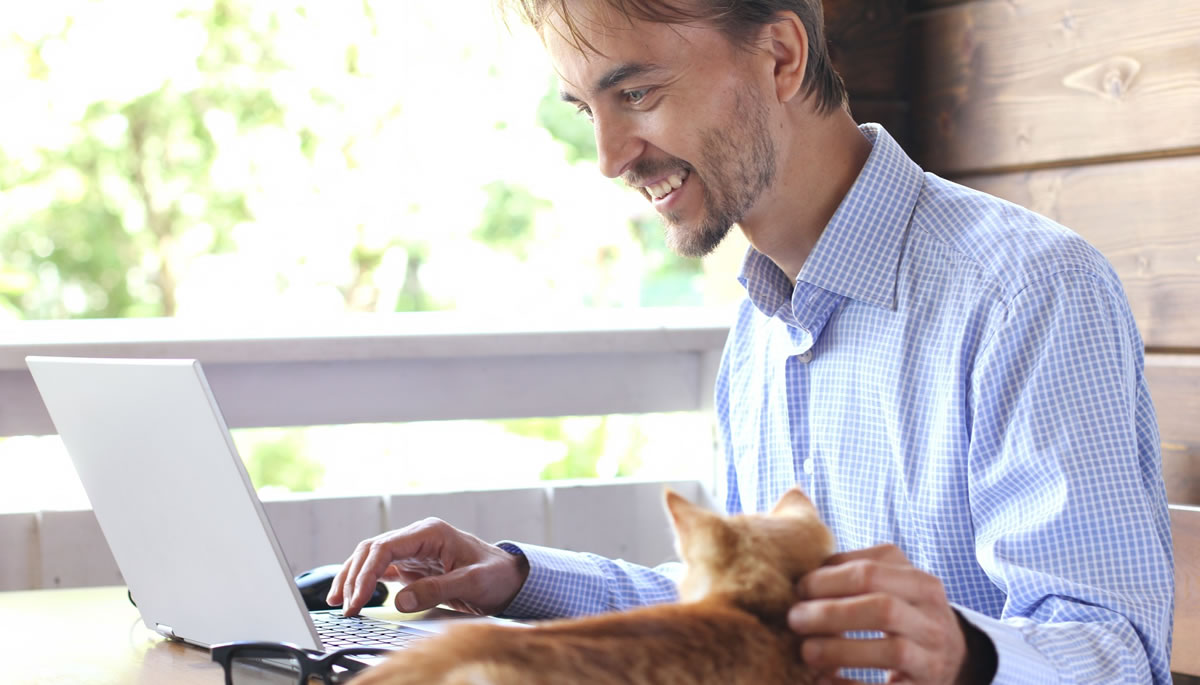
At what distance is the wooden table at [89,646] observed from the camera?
0.96m

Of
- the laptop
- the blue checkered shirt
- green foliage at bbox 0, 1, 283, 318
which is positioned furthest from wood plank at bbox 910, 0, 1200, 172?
green foliage at bbox 0, 1, 283, 318

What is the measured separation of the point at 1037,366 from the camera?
88cm

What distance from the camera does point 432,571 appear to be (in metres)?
1.13

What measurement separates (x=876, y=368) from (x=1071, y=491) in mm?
263

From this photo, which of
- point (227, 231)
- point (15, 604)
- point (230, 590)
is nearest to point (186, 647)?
point (230, 590)

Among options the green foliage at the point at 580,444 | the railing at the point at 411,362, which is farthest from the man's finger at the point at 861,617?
the green foliage at the point at 580,444

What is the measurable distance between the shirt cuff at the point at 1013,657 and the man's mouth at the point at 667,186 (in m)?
0.59

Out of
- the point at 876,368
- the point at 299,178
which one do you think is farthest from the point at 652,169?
Result: the point at 299,178

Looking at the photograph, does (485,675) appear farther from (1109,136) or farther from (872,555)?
(1109,136)

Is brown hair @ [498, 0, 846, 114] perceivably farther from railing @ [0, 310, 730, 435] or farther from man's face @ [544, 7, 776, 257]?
railing @ [0, 310, 730, 435]

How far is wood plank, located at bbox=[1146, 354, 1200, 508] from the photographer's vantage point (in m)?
1.34

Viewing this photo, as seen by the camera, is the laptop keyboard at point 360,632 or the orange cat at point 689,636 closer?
the orange cat at point 689,636

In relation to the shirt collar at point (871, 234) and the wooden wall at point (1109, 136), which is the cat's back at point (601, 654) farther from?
the wooden wall at point (1109, 136)

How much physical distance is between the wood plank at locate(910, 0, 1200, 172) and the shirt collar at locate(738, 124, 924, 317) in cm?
45
